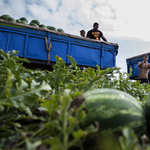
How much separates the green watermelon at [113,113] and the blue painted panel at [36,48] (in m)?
5.95

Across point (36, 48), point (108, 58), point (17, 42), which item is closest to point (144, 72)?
point (108, 58)

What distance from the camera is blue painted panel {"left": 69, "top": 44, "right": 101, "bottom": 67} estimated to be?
702 centimetres

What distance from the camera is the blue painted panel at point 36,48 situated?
20.6 ft

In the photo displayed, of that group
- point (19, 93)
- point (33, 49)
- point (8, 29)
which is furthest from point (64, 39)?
point (19, 93)

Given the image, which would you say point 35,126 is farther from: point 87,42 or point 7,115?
point 87,42

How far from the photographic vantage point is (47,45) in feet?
21.3

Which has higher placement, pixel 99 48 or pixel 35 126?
pixel 99 48

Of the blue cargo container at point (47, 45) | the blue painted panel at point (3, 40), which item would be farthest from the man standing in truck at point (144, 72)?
the blue painted panel at point (3, 40)

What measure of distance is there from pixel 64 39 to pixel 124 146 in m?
6.70

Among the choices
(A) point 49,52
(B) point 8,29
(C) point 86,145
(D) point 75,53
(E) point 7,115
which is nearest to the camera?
(C) point 86,145

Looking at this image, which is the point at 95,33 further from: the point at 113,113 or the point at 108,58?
the point at 113,113

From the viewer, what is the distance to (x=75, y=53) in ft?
23.1

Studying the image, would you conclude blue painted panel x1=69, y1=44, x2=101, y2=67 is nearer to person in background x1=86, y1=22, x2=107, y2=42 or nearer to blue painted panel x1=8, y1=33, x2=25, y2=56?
person in background x1=86, y1=22, x2=107, y2=42

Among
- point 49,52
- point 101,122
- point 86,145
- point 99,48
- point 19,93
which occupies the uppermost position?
point 99,48
